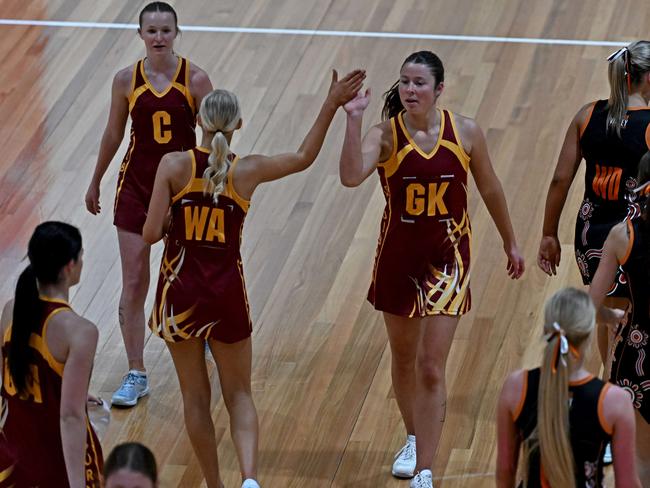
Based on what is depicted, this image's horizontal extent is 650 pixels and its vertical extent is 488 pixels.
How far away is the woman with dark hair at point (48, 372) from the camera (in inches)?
159

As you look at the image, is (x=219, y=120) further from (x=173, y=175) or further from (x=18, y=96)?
(x=18, y=96)

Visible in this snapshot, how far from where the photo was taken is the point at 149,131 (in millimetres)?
5809

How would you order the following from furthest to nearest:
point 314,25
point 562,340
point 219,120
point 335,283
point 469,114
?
point 314,25, point 469,114, point 335,283, point 219,120, point 562,340

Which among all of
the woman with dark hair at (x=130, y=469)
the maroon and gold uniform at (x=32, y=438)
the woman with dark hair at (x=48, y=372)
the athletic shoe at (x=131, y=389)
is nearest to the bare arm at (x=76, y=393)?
the woman with dark hair at (x=48, y=372)

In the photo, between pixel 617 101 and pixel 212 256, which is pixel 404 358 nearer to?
pixel 212 256

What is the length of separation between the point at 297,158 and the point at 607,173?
1.25 metres

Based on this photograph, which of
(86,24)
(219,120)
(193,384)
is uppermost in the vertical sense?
(86,24)

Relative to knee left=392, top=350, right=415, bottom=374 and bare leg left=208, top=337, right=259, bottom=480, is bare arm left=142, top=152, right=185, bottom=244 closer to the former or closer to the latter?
bare leg left=208, top=337, right=259, bottom=480

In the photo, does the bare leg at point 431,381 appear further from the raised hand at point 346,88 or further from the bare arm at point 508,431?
the bare arm at point 508,431

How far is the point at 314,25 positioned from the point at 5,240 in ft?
9.50

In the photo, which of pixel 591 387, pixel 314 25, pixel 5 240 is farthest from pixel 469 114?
pixel 591 387

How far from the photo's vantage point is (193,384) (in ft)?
16.5

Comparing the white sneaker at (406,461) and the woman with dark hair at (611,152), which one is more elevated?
the woman with dark hair at (611,152)

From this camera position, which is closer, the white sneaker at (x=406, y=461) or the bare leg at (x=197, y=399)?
the bare leg at (x=197, y=399)
